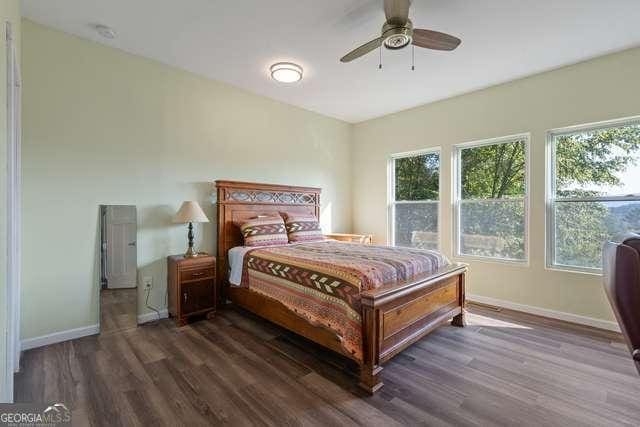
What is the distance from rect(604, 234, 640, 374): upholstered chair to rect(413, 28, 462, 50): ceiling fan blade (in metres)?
1.74

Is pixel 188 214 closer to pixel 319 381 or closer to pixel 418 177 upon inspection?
pixel 319 381

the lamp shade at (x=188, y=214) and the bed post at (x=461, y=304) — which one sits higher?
the lamp shade at (x=188, y=214)

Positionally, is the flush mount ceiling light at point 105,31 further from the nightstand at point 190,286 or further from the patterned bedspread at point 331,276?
the patterned bedspread at point 331,276

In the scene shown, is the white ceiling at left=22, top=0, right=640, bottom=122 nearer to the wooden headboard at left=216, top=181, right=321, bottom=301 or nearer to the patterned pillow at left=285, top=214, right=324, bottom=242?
the wooden headboard at left=216, top=181, right=321, bottom=301

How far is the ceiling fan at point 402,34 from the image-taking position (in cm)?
199

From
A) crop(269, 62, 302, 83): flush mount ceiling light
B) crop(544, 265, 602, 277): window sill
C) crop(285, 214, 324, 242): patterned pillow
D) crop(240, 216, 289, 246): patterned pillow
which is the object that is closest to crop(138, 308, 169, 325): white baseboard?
crop(240, 216, 289, 246): patterned pillow

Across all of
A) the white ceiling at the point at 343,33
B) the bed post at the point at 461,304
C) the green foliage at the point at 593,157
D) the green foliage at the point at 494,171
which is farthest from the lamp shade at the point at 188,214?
the green foliage at the point at 593,157

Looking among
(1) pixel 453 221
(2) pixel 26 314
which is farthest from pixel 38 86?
(1) pixel 453 221

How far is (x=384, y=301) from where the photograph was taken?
6.42 feet

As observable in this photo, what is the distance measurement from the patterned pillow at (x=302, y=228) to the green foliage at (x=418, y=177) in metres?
1.63

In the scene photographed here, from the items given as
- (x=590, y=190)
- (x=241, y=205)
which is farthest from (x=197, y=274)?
(x=590, y=190)

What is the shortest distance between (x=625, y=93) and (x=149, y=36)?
456 cm

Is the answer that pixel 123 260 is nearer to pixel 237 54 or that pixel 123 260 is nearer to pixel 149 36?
pixel 149 36

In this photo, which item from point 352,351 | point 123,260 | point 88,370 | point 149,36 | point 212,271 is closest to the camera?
point 352,351
